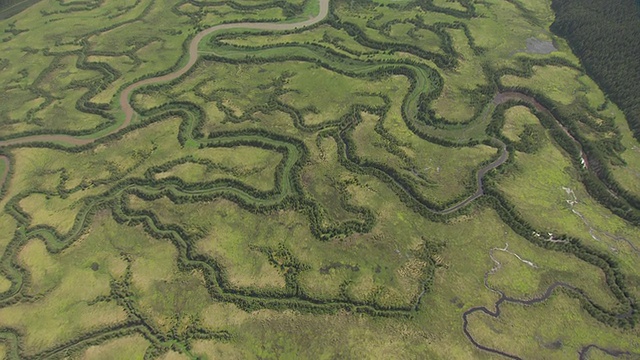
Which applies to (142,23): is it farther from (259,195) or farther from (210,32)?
(259,195)

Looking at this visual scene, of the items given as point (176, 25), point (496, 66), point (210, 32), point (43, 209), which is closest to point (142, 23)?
point (176, 25)

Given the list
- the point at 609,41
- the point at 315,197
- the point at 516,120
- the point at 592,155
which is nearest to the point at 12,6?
the point at 315,197

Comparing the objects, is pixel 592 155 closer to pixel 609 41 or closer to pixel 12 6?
pixel 609 41

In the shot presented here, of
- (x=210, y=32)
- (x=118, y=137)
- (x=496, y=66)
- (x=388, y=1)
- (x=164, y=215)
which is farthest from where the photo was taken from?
(x=388, y=1)

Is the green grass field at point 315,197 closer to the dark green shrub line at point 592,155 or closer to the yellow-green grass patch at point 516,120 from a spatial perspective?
the dark green shrub line at point 592,155

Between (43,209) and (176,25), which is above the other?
(176,25)
